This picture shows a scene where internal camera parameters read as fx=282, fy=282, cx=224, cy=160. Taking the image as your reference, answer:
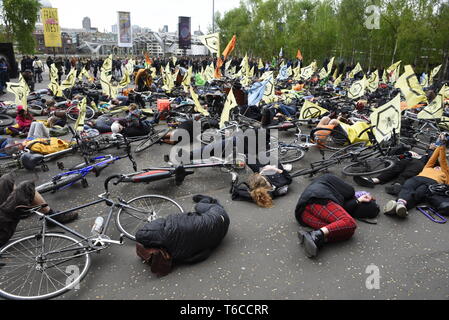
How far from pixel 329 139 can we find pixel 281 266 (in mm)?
4692

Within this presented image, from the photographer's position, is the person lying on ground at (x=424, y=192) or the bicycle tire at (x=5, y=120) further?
the bicycle tire at (x=5, y=120)

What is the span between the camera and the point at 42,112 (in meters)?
11.2

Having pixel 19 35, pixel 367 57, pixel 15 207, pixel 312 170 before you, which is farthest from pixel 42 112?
pixel 367 57

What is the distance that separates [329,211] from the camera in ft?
11.8

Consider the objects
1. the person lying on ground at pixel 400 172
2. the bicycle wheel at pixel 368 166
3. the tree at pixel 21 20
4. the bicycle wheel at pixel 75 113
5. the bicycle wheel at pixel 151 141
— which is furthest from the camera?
the tree at pixel 21 20

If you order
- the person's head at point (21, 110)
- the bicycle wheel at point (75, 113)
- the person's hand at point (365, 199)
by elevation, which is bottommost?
the person's hand at point (365, 199)

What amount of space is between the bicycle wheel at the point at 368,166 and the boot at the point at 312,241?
2.39 m

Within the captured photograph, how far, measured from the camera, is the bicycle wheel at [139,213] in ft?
12.6

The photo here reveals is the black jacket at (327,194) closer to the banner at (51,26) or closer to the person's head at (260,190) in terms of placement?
the person's head at (260,190)

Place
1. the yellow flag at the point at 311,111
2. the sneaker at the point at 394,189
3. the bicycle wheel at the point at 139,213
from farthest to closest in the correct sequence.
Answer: the yellow flag at the point at 311,111 < the sneaker at the point at 394,189 < the bicycle wheel at the point at 139,213

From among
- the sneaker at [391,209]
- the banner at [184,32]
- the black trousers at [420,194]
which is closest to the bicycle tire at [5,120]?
the sneaker at [391,209]

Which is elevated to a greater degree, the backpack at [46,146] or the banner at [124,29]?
the banner at [124,29]
